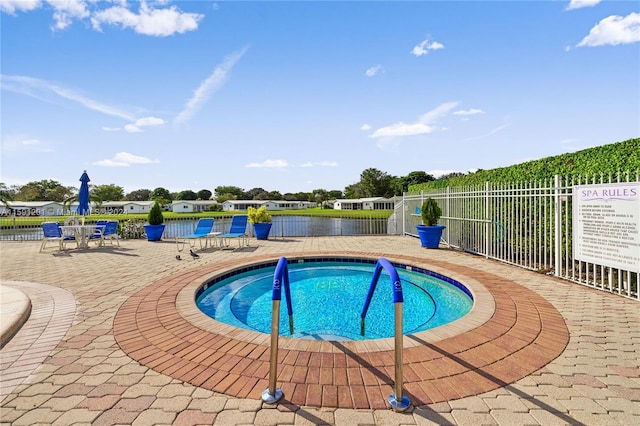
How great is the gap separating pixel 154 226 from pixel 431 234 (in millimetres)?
12009

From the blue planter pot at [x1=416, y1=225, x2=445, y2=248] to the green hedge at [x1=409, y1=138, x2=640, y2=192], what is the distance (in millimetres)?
2510

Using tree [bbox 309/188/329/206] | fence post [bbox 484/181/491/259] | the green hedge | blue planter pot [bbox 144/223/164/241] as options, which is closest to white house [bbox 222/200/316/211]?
tree [bbox 309/188/329/206]

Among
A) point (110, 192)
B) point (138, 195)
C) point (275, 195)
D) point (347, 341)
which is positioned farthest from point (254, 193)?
point (347, 341)

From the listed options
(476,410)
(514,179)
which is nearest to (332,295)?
(476,410)

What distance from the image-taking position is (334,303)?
573 cm

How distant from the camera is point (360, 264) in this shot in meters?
8.74

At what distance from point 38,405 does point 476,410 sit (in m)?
3.35

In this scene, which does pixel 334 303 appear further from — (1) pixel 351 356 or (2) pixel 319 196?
(2) pixel 319 196

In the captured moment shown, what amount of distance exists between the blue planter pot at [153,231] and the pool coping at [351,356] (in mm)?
10094

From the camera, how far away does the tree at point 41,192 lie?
86.8 metres

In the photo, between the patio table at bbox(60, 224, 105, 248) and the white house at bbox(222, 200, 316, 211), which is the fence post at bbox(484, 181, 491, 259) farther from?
the white house at bbox(222, 200, 316, 211)

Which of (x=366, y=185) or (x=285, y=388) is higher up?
(x=366, y=185)

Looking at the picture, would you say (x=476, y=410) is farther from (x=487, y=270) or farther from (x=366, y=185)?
(x=366, y=185)

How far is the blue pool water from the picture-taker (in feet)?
15.2
